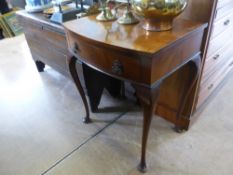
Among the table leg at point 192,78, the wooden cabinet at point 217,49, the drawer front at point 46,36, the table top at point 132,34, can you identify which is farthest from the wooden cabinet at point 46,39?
the wooden cabinet at point 217,49

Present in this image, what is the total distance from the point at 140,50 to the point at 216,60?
0.91 m

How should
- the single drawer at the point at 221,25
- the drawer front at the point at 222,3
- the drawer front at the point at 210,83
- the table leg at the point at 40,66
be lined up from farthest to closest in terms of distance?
the table leg at the point at 40,66 < the drawer front at the point at 210,83 < the single drawer at the point at 221,25 < the drawer front at the point at 222,3

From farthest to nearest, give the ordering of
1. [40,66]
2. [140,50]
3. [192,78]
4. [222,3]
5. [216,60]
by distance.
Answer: [40,66], [216,60], [192,78], [222,3], [140,50]

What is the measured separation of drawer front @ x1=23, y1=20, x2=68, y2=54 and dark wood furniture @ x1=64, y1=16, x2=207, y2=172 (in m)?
0.50

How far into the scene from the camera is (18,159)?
1.40m

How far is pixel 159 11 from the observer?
938 millimetres

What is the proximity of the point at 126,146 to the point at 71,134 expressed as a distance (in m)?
0.44

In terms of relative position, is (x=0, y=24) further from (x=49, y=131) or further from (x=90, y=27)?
(x=90, y=27)

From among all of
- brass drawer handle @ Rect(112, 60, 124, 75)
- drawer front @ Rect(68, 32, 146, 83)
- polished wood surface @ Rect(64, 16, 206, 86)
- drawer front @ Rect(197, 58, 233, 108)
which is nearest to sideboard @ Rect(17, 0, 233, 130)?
drawer front @ Rect(197, 58, 233, 108)

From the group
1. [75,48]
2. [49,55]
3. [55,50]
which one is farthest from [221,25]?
[49,55]

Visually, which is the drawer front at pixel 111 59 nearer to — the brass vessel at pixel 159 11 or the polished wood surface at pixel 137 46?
the polished wood surface at pixel 137 46

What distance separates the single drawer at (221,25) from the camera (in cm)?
120

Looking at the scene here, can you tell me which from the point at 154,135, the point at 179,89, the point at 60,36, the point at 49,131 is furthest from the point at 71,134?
the point at 179,89

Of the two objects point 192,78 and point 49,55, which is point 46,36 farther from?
point 192,78
